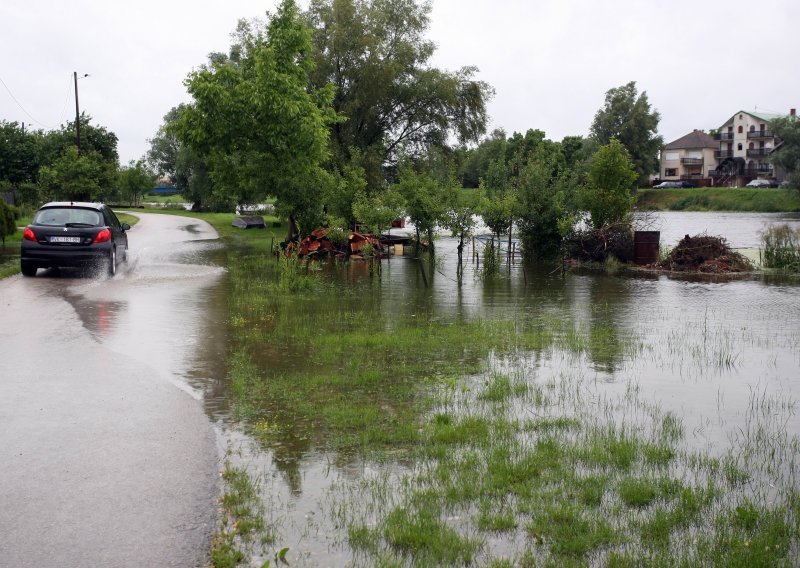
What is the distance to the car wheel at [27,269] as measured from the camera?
18133 millimetres

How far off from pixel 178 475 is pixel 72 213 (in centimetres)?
1451

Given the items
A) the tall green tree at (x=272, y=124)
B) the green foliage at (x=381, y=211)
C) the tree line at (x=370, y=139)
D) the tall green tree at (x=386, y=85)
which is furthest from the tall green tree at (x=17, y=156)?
the green foliage at (x=381, y=211)

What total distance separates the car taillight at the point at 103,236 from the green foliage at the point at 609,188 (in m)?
13.0

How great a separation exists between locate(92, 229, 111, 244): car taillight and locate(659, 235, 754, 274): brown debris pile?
14.7 m

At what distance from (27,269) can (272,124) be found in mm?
9346

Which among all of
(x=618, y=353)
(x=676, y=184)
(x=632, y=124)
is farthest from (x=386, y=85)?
(x=676, y=184)

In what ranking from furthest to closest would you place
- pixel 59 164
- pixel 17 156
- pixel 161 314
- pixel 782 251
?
1. pixel 17 156
2. pixel 59 164
3. pixel 782 251
4. pixel 161 314

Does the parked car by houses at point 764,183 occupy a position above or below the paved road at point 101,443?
above

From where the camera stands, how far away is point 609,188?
2452cm

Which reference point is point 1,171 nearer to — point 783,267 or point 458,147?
point 458,147

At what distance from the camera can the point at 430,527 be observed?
4.77 m

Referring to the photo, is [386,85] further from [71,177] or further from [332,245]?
[71,177]

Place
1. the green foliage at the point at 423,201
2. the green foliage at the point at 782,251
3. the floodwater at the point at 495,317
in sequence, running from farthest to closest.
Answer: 1. the green foliage at the point at 782,251
2. the green foliage at the point at 423,201
3. the floodwater at the point at 495,317

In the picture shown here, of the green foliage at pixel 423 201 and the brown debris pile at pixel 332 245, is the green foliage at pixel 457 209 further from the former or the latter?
the brown debris pile at pixel 332 245
